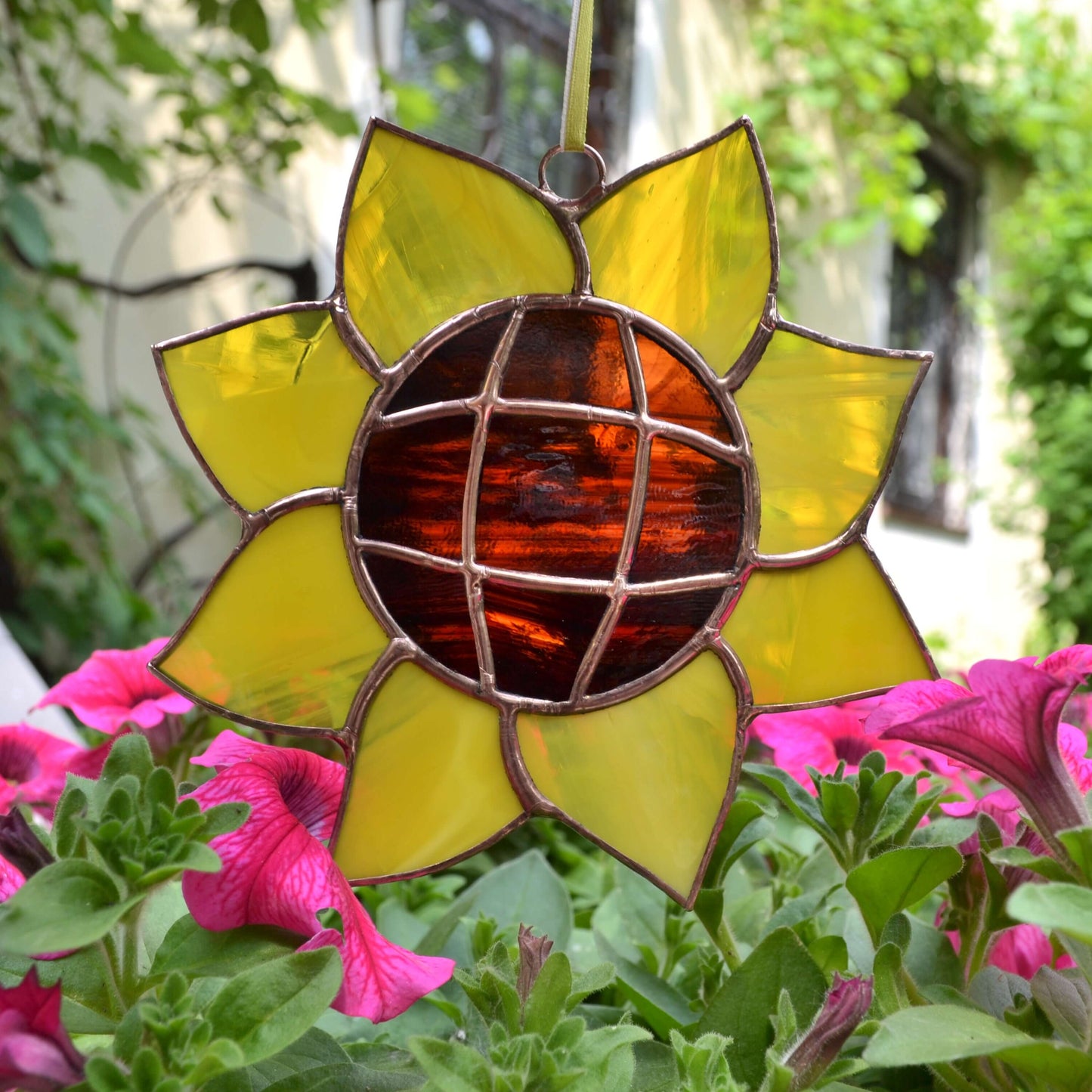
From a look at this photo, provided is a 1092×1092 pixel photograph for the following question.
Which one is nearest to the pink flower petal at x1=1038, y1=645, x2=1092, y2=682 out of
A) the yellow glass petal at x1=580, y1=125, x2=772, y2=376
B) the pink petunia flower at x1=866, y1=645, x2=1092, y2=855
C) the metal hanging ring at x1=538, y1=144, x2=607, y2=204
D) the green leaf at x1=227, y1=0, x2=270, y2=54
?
the pink petunia flower at x1=866, y1=645, x2=1092, y2=855

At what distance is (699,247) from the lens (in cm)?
53

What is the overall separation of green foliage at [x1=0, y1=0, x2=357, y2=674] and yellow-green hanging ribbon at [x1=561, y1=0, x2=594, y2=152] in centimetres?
128

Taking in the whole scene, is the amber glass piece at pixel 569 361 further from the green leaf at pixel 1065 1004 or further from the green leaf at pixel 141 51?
the green leaf at pixel 141 51

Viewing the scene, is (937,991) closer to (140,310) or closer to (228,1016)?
(228,1016)

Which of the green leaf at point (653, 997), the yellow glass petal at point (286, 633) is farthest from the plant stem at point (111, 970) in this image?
the green leaf at point (653, 997)

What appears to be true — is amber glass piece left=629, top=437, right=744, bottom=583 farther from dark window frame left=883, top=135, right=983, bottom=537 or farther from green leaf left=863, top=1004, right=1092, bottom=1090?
dark window frame left=883, top=135, right=983, bottom=537

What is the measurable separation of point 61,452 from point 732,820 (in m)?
1.62

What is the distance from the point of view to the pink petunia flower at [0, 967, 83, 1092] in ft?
1.02

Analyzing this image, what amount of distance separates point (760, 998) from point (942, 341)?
170 inches

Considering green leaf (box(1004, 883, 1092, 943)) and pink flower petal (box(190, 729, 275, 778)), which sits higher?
pink flower petal (box(190, 729, 275, 778))

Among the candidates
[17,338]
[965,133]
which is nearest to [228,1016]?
[17,338]

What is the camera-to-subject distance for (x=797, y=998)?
0.44m

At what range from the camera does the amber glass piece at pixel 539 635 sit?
20.2 inches

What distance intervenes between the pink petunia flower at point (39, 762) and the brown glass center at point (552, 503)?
0.79 ft
